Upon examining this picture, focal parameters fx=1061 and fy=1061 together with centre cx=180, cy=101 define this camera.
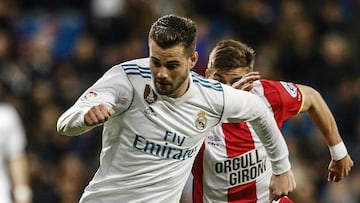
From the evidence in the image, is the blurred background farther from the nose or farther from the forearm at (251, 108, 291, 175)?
the nose

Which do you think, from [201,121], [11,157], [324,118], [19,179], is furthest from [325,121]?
[11,157]

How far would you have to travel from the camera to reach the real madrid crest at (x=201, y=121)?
5680 millimetres

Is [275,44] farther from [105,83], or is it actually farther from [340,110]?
[105,83]

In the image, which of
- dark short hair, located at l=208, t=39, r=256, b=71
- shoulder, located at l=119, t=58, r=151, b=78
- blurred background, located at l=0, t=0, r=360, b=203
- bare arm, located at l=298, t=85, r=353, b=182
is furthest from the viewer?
blurred background, located at l=0, t=0, r=360, b=203

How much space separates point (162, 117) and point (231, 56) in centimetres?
81

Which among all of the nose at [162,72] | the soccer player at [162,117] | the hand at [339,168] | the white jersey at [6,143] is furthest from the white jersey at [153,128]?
the white jersey at [6,143]

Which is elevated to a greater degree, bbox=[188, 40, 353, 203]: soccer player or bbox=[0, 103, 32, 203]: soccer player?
bbox=[188, 40, 353, 203]: soccer player

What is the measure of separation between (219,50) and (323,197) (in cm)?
474

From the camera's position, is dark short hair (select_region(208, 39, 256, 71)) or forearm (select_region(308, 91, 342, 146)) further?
forearm (select_region(308, 91, 342, 146))

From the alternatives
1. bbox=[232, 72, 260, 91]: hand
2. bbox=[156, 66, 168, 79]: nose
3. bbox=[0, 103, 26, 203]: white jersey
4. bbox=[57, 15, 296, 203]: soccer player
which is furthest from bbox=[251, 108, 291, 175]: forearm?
Result: bbox=[0, 103, 26, 203]: white jersey

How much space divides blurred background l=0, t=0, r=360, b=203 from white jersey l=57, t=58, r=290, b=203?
4447 millimetres

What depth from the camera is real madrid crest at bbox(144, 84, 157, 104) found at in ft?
17.9

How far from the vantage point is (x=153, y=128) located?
18.1 ft

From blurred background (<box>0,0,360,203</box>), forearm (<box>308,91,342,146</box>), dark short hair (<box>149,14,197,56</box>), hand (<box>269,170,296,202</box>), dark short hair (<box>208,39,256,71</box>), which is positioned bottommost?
blurred background (<box>0,0,360,203</box>)
